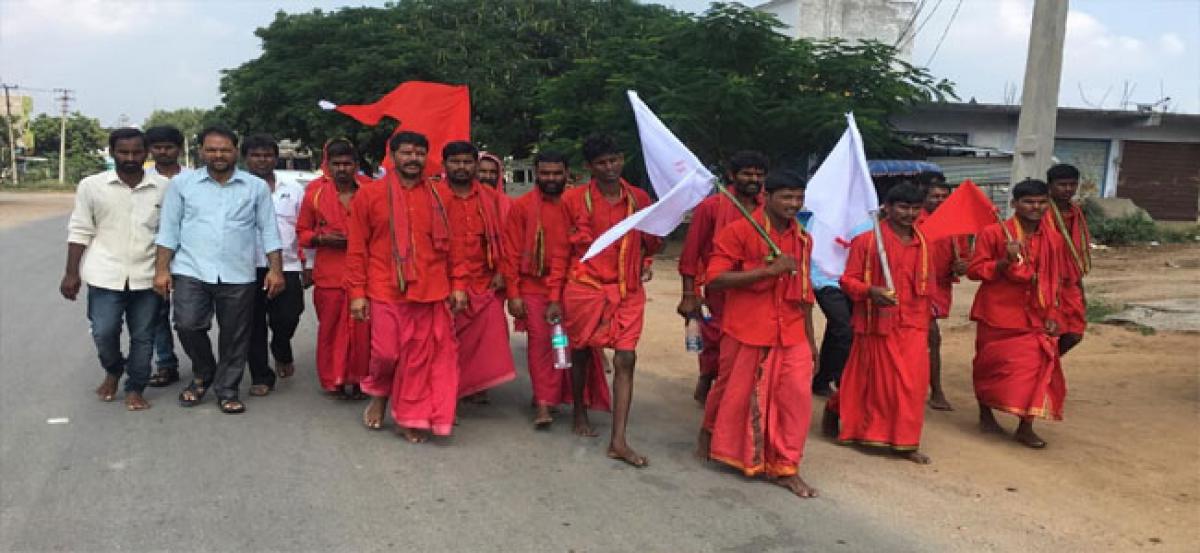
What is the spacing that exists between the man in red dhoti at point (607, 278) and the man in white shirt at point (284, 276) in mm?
2344

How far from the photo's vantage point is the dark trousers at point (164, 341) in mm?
6082

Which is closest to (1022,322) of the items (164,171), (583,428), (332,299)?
(583,428)

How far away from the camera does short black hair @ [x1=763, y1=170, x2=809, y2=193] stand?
4508 mm

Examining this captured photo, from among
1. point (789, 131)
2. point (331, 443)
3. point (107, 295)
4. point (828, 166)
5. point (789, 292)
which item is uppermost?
point (789, 131)

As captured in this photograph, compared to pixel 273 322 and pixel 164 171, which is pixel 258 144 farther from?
pixel 273 322

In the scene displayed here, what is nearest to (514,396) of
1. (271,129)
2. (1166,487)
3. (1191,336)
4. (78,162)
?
(1166,487)

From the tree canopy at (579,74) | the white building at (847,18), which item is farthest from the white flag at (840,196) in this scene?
the white building at (847,18)

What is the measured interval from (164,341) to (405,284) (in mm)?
2144

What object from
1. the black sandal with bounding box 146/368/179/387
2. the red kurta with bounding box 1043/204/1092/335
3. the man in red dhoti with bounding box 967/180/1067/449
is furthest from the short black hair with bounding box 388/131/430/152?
the red kurta with bounding box 1043/204/1092/335

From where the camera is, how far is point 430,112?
6352 millimetres

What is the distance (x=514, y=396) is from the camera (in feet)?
21.5

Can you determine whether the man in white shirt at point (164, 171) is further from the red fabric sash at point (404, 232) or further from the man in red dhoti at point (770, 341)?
the man in red dhoti at point (770, 341)

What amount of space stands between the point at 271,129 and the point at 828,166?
26817mm

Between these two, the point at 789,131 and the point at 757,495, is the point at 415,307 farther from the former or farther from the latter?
the point at 789,131
